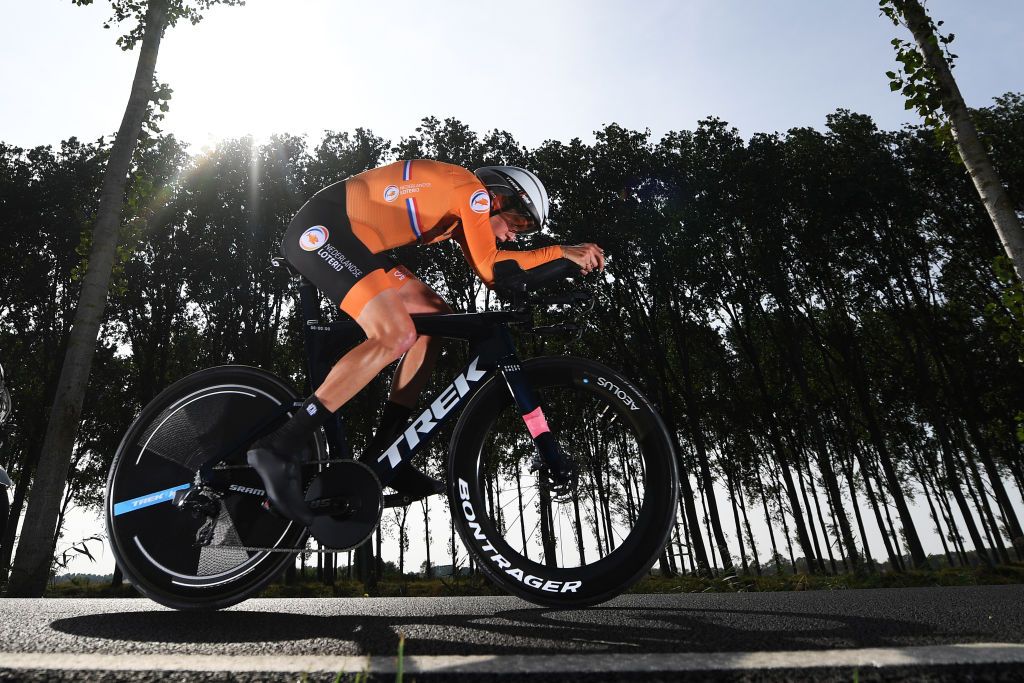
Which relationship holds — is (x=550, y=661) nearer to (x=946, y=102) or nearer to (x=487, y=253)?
(x=487, y=253)

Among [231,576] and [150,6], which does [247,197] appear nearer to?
[150,6]

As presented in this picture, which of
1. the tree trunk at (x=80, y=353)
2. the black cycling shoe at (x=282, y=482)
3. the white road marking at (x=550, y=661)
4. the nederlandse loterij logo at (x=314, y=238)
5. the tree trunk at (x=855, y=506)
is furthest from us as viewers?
the tree trunk at (x=855, y=506)

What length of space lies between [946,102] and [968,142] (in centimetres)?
63

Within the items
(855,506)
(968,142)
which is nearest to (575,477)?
(968,142)

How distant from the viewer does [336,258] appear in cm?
354

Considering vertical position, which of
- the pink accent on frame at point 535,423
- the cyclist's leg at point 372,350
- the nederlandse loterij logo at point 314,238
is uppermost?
the nederlandse loterij logo at point 314,238

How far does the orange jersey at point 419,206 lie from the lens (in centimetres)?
353

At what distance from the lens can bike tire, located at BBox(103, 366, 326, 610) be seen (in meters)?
3.33

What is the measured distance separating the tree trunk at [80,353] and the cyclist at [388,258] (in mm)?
7523

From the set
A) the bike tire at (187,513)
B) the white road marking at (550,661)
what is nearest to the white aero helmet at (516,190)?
the bike tire at (187,513)

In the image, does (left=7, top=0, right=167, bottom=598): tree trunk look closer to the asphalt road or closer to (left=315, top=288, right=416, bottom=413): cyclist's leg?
the asphalt road

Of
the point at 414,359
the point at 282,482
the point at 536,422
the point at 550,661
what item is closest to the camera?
the point at 550,661

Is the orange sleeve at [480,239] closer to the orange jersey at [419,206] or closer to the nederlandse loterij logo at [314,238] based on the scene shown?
the orange jersey at [419,206]

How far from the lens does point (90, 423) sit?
24.5 metres
